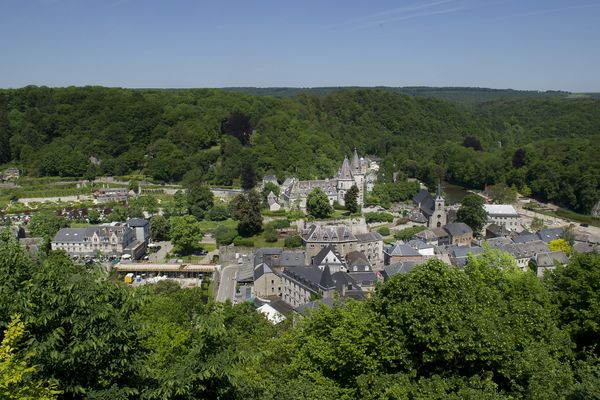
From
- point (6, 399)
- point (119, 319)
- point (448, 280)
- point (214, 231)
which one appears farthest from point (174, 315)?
point (214, 231)

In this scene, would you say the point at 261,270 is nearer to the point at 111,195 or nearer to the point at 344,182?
the point at 344,182

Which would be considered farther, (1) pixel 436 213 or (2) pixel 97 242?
(1) pixel 436 213

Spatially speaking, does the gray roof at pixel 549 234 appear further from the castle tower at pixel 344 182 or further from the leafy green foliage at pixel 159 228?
the leafy green foliage at pixel 159 228

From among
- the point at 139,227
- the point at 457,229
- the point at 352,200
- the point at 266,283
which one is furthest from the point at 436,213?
the point at 139,227

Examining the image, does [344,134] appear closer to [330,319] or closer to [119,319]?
[330,319]

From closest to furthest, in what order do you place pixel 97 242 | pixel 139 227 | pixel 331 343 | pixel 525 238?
1. pixel 331 343
2. pixel 97 242
3. pixel 525 238
4. pixel 139 227

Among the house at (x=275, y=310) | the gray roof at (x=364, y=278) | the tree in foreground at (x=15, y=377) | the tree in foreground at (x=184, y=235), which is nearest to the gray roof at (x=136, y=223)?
the tree in foreground at (x=184, y=235)
